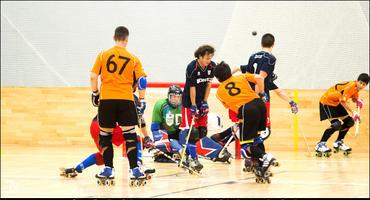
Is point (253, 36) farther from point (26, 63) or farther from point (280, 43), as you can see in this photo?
point (26, 63)

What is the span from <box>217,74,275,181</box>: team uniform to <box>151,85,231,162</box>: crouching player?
7.28ft

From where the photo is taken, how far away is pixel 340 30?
12.9 m

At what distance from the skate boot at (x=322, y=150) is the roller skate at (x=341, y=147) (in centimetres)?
28

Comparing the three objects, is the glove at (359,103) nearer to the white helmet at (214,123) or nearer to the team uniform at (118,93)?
the white helmet at (214,123)

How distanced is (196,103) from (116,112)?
175 cm

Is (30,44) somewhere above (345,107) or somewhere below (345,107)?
above

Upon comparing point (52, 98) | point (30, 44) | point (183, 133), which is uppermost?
point (30, 44)

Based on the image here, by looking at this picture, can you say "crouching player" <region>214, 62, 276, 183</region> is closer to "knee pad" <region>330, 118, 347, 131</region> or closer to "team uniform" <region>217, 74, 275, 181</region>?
"team uniform" <region>217, 74, 275, 181</region>

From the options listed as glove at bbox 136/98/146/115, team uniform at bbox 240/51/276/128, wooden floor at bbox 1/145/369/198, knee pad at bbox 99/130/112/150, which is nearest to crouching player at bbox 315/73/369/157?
wooden floor at bbox 1/145/369/198

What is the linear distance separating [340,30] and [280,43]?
1.07m

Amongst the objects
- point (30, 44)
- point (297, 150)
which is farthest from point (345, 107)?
point (30, 44)

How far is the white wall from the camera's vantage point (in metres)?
12.9

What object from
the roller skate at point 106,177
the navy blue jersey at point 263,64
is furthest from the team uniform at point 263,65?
the roller skate at point 106,177

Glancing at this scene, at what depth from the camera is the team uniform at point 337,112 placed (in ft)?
37.7
